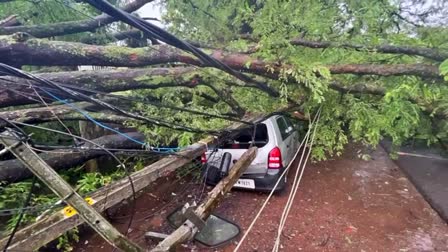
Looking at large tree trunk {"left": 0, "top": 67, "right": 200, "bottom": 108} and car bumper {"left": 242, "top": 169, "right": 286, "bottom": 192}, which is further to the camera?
car bumper {"left": 242, "top": 169, "right": 286, "bottom": 192}

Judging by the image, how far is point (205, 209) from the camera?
406cm

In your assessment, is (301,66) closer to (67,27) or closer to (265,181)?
(265,181)

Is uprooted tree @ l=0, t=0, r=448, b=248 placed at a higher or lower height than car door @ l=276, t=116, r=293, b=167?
A: higher

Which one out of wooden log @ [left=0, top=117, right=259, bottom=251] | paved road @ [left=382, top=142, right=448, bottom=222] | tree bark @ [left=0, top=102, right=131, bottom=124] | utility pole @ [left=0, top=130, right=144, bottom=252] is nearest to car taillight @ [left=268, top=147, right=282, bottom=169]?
wooden log @ [left=0, top=117, right=259, bottom=251]

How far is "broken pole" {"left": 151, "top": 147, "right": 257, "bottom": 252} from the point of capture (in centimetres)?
331

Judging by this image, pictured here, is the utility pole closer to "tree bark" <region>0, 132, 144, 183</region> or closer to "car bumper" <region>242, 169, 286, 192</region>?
"tree bark" <region>0, 132, 144, 183</region>

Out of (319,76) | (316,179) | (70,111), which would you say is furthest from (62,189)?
(316,179)

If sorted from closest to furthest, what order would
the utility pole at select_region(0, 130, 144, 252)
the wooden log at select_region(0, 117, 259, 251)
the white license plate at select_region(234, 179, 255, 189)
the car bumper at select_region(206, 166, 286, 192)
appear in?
the utility pole at select_region(0, 130, 144, 252) < the wooden log at select_region(0, 117, 259, 251) < the car bumper at select_region(206, 166, 286, 192) < the white license plate at select_region(234, 179, 255, 189)

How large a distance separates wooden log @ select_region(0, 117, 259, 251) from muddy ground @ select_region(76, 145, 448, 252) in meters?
2.34

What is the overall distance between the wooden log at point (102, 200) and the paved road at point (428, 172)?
6404mm

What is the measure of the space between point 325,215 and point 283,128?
7.90 feet

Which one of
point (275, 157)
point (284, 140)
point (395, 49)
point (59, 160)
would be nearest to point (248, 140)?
point (275, 157)

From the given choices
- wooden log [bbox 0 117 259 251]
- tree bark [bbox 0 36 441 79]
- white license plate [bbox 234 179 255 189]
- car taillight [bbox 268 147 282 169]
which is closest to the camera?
wooden log [bbox 0 117 259 251]

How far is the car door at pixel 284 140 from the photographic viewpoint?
7235 millimetres
